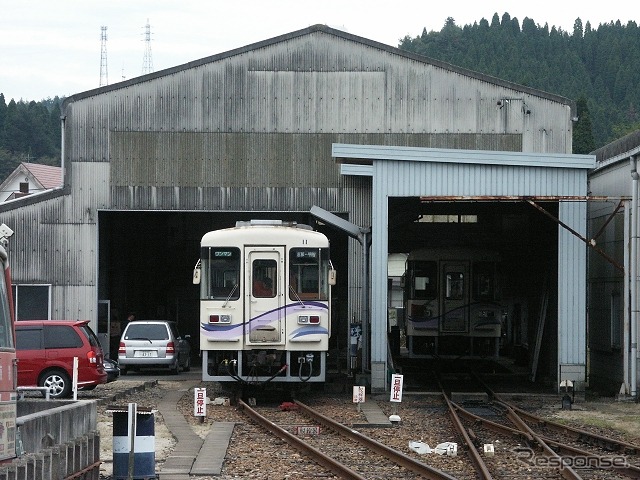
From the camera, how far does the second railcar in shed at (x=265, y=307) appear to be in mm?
20016

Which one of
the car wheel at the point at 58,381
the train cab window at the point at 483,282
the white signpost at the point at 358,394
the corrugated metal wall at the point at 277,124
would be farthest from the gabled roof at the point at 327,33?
the white signpost at the point at 358,394

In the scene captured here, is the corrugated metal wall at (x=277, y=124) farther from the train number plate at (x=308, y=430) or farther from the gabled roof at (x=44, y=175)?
the gabled roof at (x=44, y=175)

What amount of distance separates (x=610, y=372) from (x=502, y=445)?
11.1 m

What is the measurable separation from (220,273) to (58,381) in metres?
3.64

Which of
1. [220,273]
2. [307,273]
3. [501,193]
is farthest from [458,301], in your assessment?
[220,273]

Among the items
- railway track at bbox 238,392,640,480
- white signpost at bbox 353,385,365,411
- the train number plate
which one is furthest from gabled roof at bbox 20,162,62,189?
the train number plate

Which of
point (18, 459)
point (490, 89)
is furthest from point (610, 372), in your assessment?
point (18, 459)

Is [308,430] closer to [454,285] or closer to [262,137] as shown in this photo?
[262,137]

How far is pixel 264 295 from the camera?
20109 millimetres

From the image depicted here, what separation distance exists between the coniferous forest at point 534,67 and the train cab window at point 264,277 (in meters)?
95.6

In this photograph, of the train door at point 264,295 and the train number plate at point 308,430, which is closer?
the train number plate at point 308,430

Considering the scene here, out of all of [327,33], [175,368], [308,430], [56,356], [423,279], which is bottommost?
[175,368]

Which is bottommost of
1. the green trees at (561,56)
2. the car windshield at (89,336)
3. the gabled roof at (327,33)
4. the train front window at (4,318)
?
the car windshield at (89,336)

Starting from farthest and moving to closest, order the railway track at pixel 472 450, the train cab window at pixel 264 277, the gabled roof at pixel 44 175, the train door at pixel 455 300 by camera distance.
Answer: the gabled roof at pixel 44 175
the train door at pixel 455 300
the train cab window at pixel 264 277
the railway track at pixel 472 450
